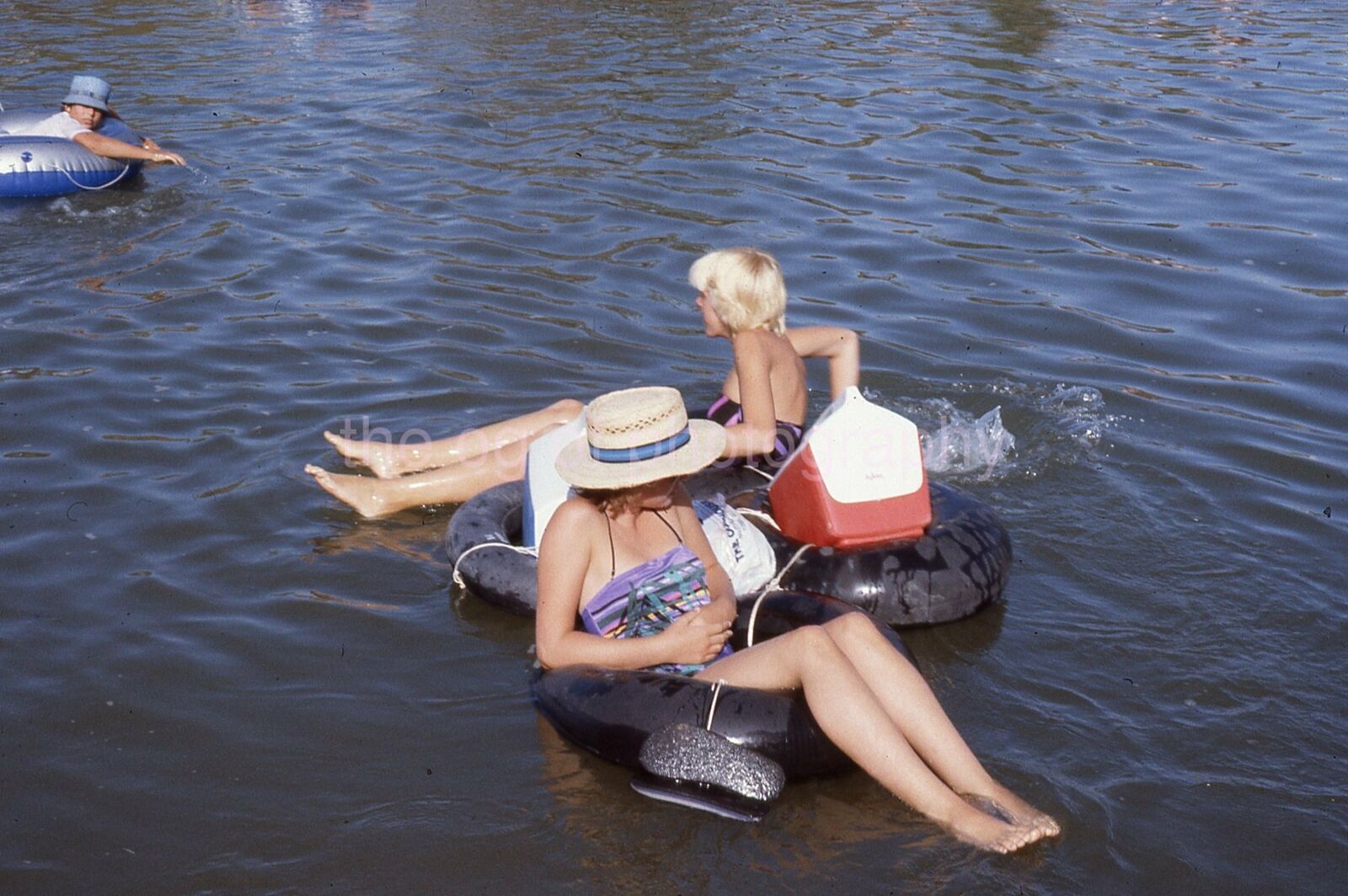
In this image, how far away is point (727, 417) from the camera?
744cm

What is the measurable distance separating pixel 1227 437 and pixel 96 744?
248 inches

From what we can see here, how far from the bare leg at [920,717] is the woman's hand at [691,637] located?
1.54 ft

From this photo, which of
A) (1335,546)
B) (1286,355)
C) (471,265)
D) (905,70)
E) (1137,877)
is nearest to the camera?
(1137,877)

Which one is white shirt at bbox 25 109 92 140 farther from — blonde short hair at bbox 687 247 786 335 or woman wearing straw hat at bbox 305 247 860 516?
blonde short hair at bbox 687 247 786 335

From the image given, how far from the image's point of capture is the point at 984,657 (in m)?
6.24

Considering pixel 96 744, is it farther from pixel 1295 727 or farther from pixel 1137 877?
pixel 1295 727

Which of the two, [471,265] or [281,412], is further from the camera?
[471,265]

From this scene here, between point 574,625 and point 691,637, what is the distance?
0.44 meters

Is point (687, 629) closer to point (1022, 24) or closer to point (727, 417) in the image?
point (727, 417)

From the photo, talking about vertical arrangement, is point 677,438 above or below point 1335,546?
above

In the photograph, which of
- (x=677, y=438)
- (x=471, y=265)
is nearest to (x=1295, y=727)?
(x=677, y=438)

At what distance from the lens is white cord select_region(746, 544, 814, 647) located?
5.70 m

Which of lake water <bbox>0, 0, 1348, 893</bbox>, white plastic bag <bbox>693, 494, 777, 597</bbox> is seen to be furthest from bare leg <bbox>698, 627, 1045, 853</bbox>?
white plastic bag <bbox>693, 494, 777, 597</bbox>

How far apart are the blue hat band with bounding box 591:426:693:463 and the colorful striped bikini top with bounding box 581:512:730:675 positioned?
28 cm
